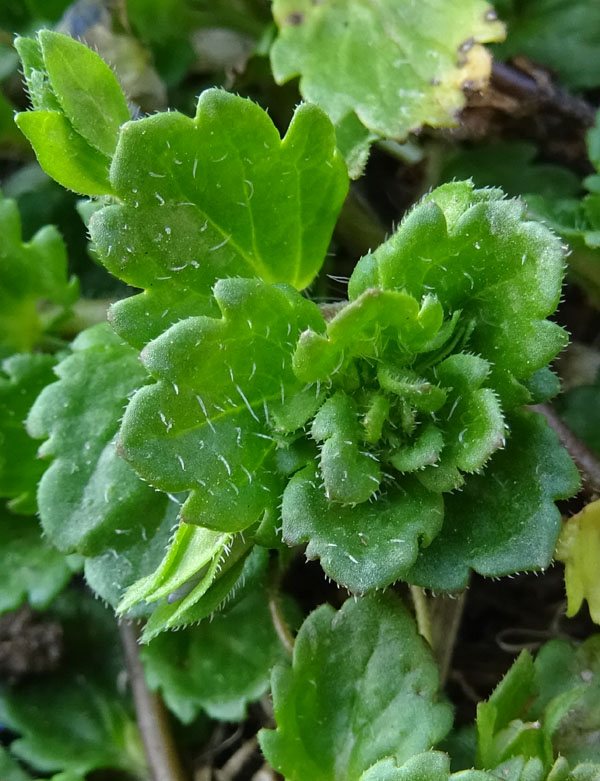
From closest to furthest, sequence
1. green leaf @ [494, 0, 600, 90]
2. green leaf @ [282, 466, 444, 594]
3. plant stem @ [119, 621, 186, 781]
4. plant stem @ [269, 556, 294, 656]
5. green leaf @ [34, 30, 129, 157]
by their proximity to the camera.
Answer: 1. green leaf @ [282, 466, 444, 594]
2. green leaf @ [34, 30, 129, 157]
3. plant stem @ [269, 556, 294, 656]
4. plant stem @ [119, 621, 186, 781]
5. green leaf @ [494, 0, 600, 90]

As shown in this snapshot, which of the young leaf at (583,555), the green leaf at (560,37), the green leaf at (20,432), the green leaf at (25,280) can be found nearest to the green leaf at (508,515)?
the young leaf at (583,555)

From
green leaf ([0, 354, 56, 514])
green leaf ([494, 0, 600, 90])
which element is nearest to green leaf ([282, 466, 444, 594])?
green leaf ([0, 354, 56, 514])

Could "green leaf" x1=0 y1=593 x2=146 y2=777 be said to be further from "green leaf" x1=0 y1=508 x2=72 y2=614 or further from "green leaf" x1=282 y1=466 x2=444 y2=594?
"green leaf" x1=282 y1=466 x2=444 y2=594

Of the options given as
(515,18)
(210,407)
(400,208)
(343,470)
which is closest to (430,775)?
(343,470)

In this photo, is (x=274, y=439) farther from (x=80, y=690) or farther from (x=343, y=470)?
(x=80, y=690)

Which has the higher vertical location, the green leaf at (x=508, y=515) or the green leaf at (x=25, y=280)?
the green leaf at (x=508, y=515)

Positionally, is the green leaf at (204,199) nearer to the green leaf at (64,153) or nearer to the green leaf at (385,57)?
the green leaf at (64,153)

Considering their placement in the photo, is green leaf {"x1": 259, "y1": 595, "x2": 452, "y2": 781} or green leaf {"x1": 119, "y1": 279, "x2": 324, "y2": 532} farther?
green leaf {"x1": 259, "y1": 595, "x2": 452, "y2": 781}
